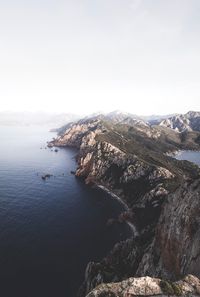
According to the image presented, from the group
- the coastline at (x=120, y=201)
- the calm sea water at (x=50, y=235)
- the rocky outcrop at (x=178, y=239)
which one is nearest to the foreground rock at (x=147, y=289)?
the rocky outcrop at (x=178, y=239)

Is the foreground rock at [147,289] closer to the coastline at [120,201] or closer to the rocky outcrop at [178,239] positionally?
the rocky outcrop at [178,239]

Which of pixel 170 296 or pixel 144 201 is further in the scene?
pixel 144 201

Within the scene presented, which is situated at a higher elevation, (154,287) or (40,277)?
(154,287)

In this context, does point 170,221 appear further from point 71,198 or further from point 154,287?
point 71,198

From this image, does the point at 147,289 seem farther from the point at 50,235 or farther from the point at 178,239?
the point at 50,235

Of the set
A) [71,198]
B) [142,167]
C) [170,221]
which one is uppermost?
[170,221]

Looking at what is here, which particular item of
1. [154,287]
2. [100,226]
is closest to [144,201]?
[100,226]
